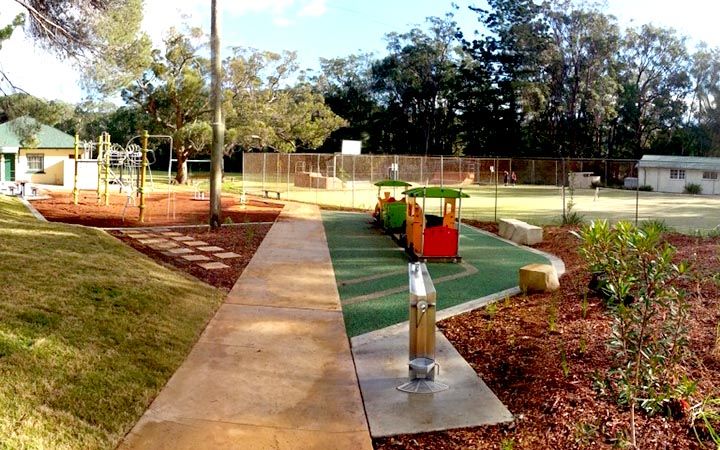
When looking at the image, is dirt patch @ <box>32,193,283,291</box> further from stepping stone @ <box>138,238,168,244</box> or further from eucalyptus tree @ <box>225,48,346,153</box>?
eucalyptus tree @ <box>225,48,346,153</box>

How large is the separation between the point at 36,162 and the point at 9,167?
1739mm

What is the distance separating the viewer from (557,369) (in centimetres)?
562

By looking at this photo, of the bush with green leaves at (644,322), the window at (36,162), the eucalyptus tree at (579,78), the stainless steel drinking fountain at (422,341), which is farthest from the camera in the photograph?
the eucalyptus tree at (579,78)

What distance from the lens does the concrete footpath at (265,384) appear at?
181 inches

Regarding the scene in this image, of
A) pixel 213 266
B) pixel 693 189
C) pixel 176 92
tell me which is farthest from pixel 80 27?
pixel 693 189

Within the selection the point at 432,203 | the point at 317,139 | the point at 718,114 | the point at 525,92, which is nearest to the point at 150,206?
the point at 432,203

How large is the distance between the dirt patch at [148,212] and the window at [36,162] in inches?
→ 577

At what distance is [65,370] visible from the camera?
16.9 ft

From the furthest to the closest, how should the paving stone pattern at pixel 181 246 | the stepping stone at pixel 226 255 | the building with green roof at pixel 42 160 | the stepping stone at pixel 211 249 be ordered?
the building with green roof at pixel 42 160 → the stepping stone at pixel 211 249 → the stepping stone at pixel 226 255 → the paving stone pattern at pixel 181 246

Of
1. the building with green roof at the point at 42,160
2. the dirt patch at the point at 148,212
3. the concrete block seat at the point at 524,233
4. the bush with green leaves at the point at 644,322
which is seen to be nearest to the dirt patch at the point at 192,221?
the dirt patch at the point at 148,212

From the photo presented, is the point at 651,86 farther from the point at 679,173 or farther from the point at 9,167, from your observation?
the point at 9,167

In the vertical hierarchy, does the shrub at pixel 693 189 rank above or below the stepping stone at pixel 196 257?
above

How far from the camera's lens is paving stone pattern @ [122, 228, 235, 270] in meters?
11.7

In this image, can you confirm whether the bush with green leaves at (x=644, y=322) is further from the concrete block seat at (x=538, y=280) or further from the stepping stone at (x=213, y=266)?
the stepping stone at (x=213, y=266)
